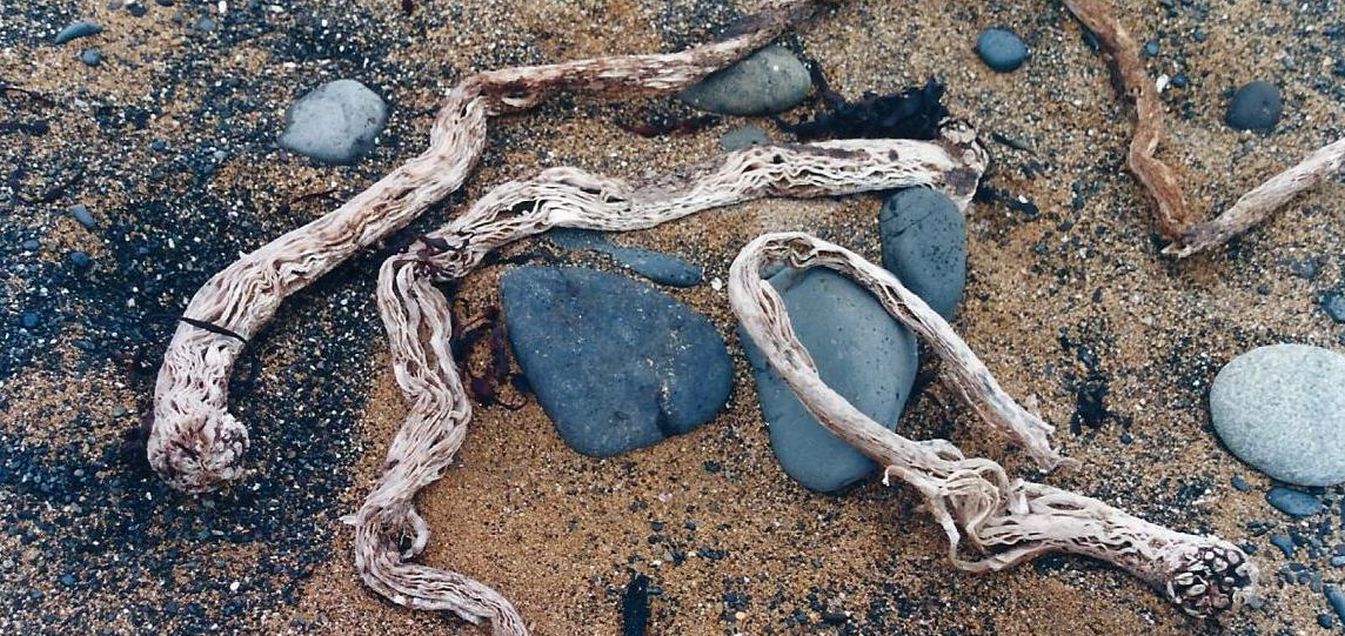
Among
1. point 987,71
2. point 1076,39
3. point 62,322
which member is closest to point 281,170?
point 62,322

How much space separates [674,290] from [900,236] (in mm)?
799

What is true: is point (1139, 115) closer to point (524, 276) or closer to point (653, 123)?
point (653, 123)

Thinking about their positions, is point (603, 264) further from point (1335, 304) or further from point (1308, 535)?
point (1335, 304)

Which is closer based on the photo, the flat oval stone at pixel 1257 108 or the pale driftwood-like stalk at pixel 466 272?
the pale driftwood-like stalk at pixel 466 272

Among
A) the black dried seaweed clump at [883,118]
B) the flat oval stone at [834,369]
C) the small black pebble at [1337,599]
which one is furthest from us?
the black dried seaweed clump at [883,118]

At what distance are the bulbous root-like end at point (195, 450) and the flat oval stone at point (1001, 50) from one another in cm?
293

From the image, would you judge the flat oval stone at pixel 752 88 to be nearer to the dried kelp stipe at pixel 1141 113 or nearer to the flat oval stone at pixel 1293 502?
the dried kelp stipe at pixel 1141 113

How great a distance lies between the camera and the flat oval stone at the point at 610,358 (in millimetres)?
3162

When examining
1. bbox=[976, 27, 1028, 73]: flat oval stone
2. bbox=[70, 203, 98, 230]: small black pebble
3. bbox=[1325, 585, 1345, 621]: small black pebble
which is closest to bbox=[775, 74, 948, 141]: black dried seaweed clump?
bbox=[976, 27, 1028, 73]: flat oval stone

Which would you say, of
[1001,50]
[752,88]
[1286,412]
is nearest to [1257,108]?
[1001,50]

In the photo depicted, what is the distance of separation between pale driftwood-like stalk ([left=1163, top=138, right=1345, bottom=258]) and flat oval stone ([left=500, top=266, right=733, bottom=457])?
1.69 metres

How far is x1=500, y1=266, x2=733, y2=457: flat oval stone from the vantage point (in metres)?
3.16

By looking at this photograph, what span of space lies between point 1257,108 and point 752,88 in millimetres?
1864

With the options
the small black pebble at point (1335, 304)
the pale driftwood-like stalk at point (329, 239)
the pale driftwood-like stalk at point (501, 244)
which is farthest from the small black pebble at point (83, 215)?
the small black pebble at point (1335, 304)
